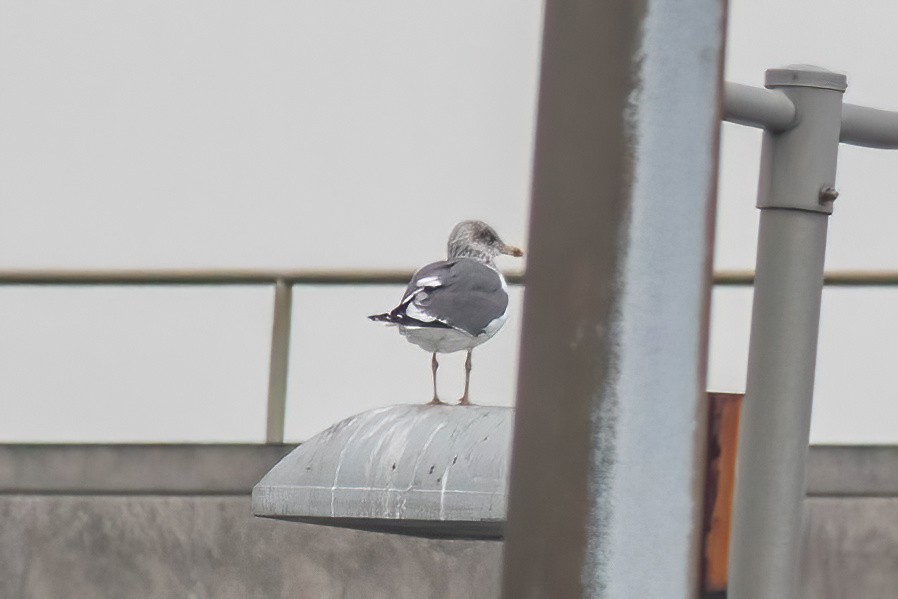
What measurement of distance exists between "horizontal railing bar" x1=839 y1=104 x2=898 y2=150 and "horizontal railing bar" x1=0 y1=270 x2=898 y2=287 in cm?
639

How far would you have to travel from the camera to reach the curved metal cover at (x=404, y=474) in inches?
196

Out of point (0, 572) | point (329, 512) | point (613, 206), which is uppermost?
point (613, 206)

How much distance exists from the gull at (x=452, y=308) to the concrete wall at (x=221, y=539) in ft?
3.39

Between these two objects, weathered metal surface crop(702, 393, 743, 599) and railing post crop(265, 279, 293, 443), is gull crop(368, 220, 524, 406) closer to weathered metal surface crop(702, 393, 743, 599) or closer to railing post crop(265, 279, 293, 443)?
railing post crop(265, 279, 293, 443)

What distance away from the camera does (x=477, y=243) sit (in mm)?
10562

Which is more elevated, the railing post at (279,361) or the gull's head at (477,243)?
the gull's head at (477,243)

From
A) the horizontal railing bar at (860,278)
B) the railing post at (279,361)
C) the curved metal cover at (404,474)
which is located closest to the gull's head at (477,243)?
the railing post at (279,361)

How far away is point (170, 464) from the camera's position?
10.4m

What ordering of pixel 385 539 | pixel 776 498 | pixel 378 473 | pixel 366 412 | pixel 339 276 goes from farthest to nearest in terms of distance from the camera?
pixel 339 276 → pixel 385 539 → pixel 366 412 → pixel 378 473 → pixel 776 498

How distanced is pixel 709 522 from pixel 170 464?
25.1 ft

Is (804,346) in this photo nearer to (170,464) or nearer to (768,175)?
(768,175)

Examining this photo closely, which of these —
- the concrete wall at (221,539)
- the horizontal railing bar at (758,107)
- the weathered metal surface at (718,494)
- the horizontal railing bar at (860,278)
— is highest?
the horizontal railing bar at (758,107)

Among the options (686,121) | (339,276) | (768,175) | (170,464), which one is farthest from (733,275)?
(686,121)

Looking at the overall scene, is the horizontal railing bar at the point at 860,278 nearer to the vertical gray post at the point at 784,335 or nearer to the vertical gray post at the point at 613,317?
the vertical gray post at the point at 784,335
